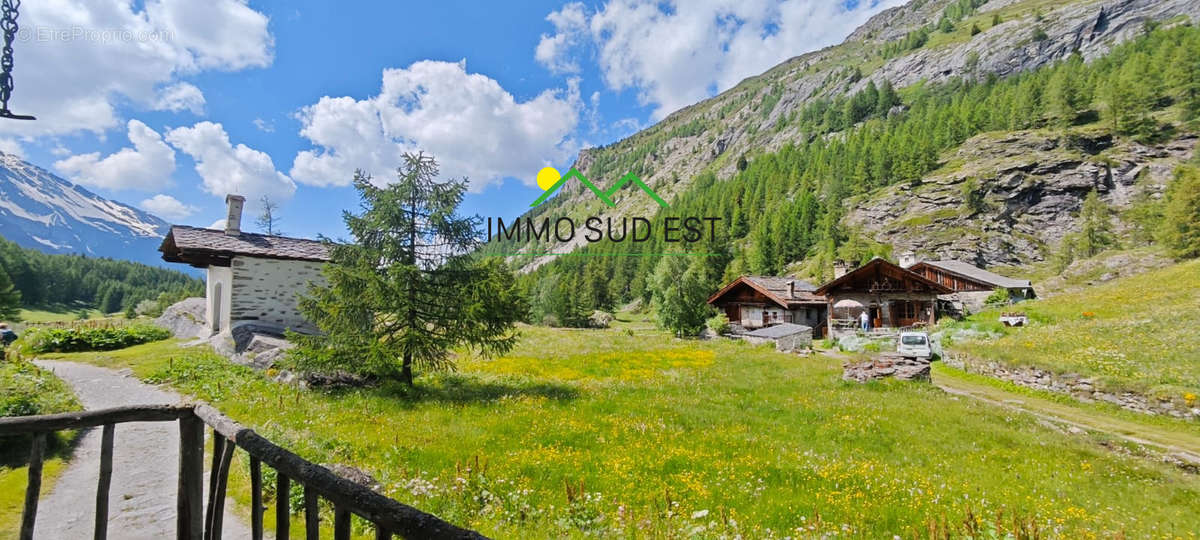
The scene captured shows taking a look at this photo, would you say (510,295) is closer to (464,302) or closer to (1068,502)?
(464,302)

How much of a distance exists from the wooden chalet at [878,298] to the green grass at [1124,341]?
30.5ft

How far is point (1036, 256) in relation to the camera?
276ft

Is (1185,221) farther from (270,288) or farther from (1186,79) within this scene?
(1186,79)

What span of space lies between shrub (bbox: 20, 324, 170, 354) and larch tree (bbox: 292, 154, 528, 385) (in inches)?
739

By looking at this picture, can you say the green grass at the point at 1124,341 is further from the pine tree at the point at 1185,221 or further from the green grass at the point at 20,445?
Answer: the green grass at the point at 20,445

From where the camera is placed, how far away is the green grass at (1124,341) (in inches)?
704

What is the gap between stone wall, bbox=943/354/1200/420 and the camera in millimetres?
15998

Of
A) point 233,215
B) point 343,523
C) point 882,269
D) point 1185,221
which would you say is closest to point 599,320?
point 882,269

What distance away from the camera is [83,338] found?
2333 centimetres

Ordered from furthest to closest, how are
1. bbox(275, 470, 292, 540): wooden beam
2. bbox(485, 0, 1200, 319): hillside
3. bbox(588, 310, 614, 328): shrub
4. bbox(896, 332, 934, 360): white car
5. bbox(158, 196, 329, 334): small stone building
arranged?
bbox(485, 0, 1200, 319): hillside < bbox(588, 310, 614, 328): shrub < bbox(896, 332, 934, 360): white car < bbox(158, 196, 329, 334): small stone building < bbox(275, 470, 292, 540): wooden beam

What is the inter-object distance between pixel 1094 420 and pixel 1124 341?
33.3ft

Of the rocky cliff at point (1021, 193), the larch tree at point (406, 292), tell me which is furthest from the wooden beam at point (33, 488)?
the rocky cliff at point (1021, 193)

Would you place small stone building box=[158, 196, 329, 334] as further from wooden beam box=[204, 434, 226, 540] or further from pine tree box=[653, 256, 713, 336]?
pine tree box=[653, 256, 713, 336]

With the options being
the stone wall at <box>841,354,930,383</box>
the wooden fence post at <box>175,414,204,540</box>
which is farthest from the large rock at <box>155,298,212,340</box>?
the stone wall at <box>841,354,930,383</box>
